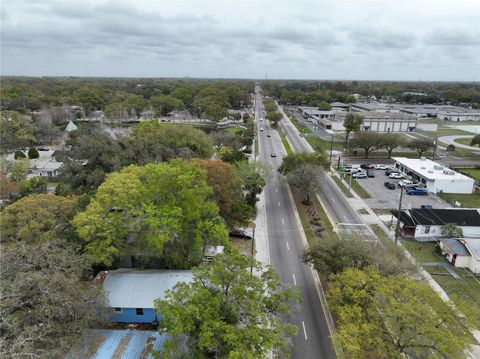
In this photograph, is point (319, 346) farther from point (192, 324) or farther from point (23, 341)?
point (23, 341)

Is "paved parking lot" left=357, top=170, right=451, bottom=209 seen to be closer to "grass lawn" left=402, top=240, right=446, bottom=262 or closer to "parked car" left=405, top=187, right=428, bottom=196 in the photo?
"parked car" left=405, top=187, right=428, bottom=196

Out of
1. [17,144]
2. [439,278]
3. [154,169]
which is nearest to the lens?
[154,169]

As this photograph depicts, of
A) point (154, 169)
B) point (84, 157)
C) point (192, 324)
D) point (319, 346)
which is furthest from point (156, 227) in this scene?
point (84, 157)

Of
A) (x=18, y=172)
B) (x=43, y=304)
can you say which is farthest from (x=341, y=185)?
(x=18, y=172)

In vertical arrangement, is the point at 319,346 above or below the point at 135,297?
below

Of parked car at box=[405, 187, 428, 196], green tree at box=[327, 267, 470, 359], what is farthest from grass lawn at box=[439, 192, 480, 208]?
green tree at box=[327, 267, 470, 359]

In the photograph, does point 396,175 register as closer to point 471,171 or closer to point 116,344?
point 471,171

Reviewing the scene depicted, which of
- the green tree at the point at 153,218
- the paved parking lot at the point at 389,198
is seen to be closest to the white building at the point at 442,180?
the paved parking lot at the point at 389,198
